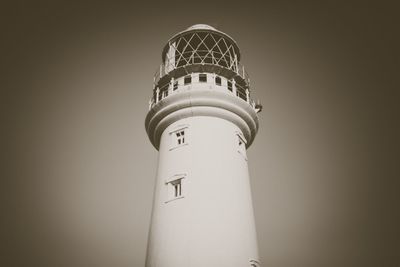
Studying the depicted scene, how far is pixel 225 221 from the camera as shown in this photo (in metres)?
14.2

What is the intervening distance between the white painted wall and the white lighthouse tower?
0.04m

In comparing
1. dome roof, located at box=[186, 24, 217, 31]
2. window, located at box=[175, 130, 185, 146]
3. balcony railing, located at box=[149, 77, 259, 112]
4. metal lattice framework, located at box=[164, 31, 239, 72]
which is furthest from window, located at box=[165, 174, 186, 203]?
dome roof, located at box=[186, 24, 217, 31]

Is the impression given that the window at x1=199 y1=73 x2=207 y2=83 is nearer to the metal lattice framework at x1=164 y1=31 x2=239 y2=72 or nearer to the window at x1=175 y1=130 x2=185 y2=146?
the metal lattice framework at x1=164 y1=31 x2=239 y2=72

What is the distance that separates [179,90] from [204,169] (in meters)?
4.68

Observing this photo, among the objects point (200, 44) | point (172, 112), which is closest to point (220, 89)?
point (172, 112)

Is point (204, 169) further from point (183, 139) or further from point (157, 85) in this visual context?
point (157, 85)

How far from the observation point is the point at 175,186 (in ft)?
51.5

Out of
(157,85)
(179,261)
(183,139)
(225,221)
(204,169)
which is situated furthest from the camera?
(157,85)

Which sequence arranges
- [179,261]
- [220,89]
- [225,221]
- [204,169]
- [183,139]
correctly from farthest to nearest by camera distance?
[220,89] < [183,139] < [204,169] < [225,221] < [179,261]

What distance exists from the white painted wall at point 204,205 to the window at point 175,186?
16 centimetres

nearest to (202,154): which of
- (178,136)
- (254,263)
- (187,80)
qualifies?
(178,136)

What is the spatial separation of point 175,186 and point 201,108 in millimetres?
3940

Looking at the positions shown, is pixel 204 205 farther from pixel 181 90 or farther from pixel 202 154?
pixel 181 90

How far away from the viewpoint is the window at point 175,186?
1526 centimetres
